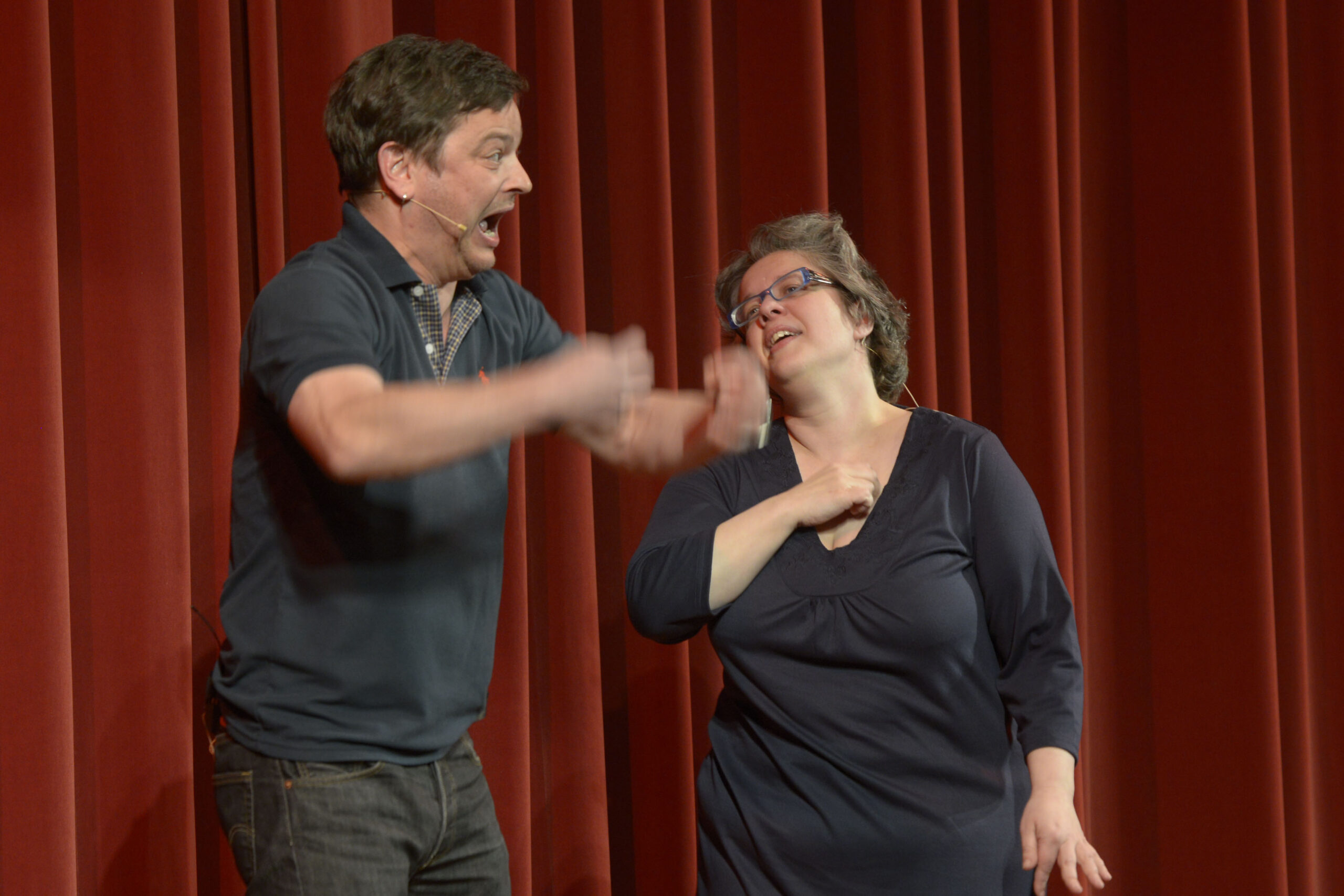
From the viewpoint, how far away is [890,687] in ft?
4.89

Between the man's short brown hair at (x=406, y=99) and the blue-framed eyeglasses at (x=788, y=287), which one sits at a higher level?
the man's short brown hair at (x=406, y=99)

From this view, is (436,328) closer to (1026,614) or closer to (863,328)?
(863,328)

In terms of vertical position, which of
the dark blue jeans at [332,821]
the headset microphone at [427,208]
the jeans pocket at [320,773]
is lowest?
the dark blue jeans at [332,821]

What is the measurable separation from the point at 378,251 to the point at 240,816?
63 cm

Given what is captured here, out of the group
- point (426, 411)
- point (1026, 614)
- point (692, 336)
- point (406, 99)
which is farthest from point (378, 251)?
point (692, 336)

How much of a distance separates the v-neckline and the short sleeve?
2.23 ft

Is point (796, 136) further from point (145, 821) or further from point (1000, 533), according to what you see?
point (145, 821)

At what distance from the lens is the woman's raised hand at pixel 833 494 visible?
4.98 feet

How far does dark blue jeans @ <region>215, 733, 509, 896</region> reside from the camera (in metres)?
1.18

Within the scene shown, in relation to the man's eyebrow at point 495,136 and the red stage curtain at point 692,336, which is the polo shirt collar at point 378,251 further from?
the red stage curtain at point 692,336

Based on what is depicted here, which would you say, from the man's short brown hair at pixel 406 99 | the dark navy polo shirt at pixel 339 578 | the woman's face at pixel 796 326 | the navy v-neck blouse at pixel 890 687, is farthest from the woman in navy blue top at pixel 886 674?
the man's short brown hair at pixel 406 99

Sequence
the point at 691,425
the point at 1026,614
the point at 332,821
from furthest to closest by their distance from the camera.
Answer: the point at 1026,614, the point at 691,425, the point at 332,821

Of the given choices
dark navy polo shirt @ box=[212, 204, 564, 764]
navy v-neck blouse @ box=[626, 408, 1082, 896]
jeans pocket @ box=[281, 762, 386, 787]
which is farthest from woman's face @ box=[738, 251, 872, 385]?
jeans pocket @ box=[281, 762, 386, 787]

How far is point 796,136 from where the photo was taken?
94.5 inches
